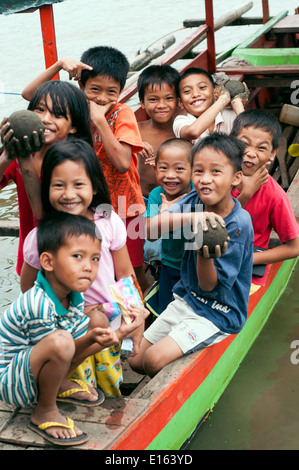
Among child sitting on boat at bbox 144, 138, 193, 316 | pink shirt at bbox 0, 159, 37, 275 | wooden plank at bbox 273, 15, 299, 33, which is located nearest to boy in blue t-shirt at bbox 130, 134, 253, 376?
child sitting on boat at bbox 144, 138, 193, 316

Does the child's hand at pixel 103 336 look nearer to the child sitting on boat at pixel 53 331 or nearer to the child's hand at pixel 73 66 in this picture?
the child sitting on boat at pixel 53 331

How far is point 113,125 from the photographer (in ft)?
11.3

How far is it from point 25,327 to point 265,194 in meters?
1.67

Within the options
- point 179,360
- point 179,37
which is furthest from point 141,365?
point 179,37

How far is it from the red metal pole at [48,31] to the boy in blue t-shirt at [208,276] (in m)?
1.23

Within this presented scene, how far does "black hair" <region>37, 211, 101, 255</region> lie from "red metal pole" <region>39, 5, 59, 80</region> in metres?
1.50

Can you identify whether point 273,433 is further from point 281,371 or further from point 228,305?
point 228,305

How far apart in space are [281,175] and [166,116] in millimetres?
2055

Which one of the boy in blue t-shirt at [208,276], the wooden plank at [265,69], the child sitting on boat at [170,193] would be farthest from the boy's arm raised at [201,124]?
the wooden plank at [265,69]

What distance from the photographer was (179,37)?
45.7 ft

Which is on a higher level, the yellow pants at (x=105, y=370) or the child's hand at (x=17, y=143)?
the child's hand at (x=17, y=143)

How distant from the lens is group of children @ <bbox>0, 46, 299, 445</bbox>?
242 centimetres

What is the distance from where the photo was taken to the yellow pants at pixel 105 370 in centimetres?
274

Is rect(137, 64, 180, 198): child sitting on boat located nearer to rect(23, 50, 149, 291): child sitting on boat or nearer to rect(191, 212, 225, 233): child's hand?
rect(23, 50, 149, 291): child sitting on boat
